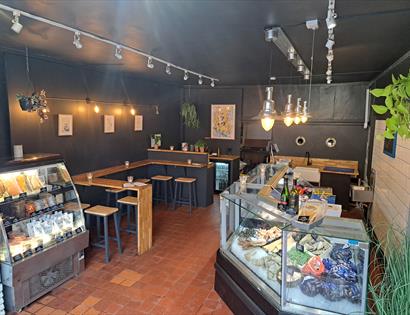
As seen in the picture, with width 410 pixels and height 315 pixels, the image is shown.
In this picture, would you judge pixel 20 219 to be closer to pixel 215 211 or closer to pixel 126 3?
pixel 126 3

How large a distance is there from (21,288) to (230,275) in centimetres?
220

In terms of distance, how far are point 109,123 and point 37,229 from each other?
2874mm

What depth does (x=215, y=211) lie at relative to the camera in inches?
257

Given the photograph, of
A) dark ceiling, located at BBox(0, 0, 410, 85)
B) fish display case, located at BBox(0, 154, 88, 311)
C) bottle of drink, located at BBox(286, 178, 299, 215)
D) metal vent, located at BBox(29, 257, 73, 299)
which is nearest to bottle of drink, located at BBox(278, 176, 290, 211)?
bottle of drink, located at BBox(286, 178, 299, 215)

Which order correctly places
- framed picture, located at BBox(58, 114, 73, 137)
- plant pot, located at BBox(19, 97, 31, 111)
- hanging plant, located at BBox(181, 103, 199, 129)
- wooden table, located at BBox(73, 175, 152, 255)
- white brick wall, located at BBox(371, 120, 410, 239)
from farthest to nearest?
hanging plant, located at BBox(181, 103, 199, 129)
framed picture, located at BBox(58, 114, 73, 137)
wooden table, located at BBox(73, 175, 152, 255)
plant pot, located at BBox(19, 97, 31, 111)
white brick wall, located at BBox(371, 120, 410, 239)

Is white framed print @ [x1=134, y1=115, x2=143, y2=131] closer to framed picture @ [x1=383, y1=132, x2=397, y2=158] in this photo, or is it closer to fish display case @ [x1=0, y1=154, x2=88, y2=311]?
fish display case @ [x1=0, y1=154, x2=88, y2=311]

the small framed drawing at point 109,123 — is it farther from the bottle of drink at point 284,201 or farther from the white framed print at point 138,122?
the bottle of drink at point 284,201

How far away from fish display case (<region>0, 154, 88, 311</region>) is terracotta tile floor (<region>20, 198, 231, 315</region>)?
206 millimetres

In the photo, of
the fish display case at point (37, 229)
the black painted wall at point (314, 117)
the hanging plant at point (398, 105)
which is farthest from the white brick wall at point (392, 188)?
the fish display case at point (37, 229)

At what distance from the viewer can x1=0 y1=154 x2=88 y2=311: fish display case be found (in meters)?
3.06

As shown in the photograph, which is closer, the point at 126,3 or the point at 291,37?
the point at 126,3

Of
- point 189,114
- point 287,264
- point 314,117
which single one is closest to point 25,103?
point 287,264

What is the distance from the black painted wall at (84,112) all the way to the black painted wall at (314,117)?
1.61 meters

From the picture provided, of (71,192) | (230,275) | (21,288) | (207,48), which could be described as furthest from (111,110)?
(230,275)
